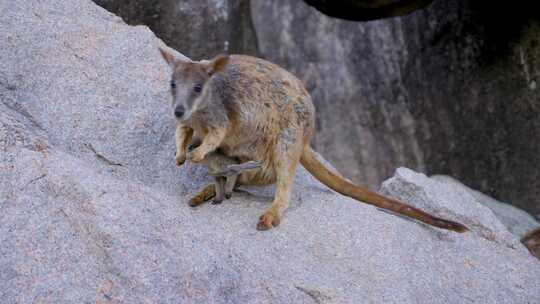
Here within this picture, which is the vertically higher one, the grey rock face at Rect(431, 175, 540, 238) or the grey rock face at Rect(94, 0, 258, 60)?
the grey rock face at Rect(94, 0, 258, 60)

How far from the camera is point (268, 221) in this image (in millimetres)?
4844

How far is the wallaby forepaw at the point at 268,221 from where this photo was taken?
4.80 m

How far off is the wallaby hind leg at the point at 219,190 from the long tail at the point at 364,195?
2.33ft

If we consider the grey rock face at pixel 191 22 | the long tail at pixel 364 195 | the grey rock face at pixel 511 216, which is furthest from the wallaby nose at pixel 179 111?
the grey rock face at pixel 511 216

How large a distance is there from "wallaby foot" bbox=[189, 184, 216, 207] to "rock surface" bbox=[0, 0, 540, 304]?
Answer: 7 centimetres

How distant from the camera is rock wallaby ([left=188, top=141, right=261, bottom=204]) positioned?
16.8 feet

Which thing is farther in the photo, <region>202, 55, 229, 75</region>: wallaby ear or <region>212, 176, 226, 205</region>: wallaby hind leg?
<region>212, 176, 226, 205</region>: wallaby hind leg

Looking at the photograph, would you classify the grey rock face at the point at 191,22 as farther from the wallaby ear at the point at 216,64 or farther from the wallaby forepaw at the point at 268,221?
the wallaby forepaw at the point at 268,221

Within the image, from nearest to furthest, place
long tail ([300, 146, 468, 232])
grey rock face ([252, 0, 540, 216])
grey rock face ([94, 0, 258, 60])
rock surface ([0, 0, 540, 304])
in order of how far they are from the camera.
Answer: rock surface ([0, 0, 540, 304]) < long tail ([300, 146, 468, 232]) < grey rock face ([94, 0, 258, 60]) < grey rock face ([252, 0, 540, 216])

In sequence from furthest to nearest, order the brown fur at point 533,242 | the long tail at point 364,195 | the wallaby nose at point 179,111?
1. the brown fur at point 533,242
2. the long tail at point 364,195
3. the wallaby nose at point 179,111

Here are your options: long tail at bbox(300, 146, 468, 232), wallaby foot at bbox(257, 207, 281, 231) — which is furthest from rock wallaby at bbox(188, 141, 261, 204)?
long tail at bbox(300, 146, 468, 232)

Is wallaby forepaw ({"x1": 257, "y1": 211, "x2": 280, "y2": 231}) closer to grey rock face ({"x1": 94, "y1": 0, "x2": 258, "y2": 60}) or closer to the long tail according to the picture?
the long tail

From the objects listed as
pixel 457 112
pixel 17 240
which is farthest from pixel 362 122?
pixel 17 240

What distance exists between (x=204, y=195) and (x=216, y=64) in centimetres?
95
